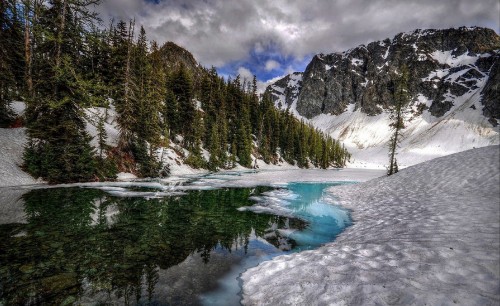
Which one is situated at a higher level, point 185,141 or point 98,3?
point 98,3

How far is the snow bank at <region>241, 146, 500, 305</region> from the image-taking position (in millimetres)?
3895

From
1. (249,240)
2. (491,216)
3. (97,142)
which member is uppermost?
(97,142)

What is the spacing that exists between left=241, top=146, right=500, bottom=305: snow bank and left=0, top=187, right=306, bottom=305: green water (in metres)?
1.60

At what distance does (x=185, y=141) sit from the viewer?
1869 inches

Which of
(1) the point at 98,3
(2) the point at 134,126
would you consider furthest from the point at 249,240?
(2) the point at 134,126

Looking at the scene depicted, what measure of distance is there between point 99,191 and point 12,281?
524 inches

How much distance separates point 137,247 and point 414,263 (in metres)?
7.32

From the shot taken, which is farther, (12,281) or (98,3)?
(98,3)

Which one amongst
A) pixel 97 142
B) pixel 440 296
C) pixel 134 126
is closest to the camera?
pixel 440 296

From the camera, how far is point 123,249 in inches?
283

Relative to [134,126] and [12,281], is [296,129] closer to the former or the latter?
[134,126]

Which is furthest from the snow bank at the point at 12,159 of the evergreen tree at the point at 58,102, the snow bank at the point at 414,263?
the snow bank at the point at 414,263

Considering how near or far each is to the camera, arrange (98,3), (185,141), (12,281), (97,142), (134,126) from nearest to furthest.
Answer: (12,281), (98,3), (97,142), (134,126), (185,141)

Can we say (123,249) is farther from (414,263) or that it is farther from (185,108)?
(185,108)
